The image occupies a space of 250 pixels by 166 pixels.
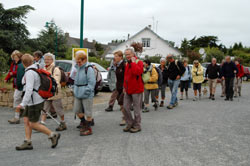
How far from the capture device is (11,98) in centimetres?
985

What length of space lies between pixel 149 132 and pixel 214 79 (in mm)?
7924

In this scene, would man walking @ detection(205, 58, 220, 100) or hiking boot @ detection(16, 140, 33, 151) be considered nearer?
hiking boot @ detection(16, 140, 33, 151)

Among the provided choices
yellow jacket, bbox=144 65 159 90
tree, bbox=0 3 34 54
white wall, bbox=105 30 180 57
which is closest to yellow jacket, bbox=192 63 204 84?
yellow jacket, bbox=144 65 159 90

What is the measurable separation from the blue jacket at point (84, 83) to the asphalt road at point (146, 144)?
927mm

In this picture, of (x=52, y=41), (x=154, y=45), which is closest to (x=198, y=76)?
(x=52, y=41)

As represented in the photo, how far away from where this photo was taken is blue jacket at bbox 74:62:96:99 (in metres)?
6.08

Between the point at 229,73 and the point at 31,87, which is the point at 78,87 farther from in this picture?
the point at 229,73

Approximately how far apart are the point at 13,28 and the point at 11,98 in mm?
24594

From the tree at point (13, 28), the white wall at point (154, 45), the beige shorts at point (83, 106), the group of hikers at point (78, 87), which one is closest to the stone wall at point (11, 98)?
the group of hikers at point (78, 87)

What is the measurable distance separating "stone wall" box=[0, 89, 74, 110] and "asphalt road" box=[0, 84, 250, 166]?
4.47 ft

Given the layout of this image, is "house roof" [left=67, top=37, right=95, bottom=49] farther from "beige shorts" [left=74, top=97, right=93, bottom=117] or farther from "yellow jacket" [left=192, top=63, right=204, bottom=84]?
"beige shorts" [left=74, top=97, right=93, bottom=117]

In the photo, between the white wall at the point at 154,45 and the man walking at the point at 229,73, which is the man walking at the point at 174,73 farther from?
the white wall at the point at 154,45

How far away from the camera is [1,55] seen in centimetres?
1266

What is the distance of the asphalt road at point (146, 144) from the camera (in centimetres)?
457
